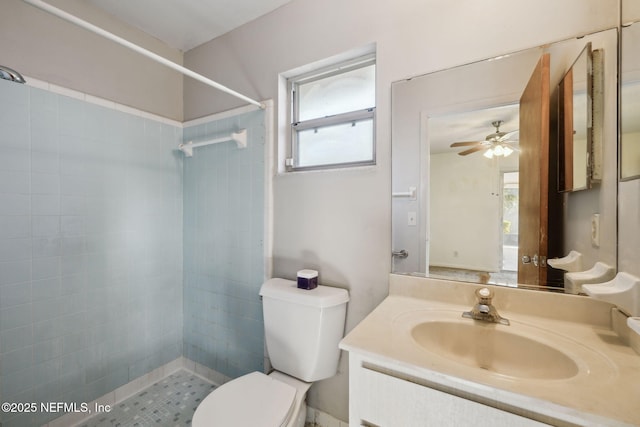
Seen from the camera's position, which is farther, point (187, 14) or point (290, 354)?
point (187, 14)

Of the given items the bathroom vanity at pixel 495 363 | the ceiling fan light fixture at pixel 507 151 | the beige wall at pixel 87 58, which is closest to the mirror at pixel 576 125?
the ceiling fan light fixture at pixel 507 151

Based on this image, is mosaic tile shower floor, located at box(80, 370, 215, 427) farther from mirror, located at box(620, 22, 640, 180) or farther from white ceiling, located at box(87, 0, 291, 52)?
white ceiling, located at box(87, 0, 291, 52)

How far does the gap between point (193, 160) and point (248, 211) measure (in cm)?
66

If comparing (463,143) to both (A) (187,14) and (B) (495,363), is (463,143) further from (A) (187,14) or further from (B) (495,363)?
(A) (187,14)

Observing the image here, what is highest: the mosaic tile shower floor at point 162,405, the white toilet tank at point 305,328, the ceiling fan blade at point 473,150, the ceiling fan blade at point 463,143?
the ceiling fan blade at point 463,143

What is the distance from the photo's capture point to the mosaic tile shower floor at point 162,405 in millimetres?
1502

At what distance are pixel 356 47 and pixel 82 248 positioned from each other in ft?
6.10

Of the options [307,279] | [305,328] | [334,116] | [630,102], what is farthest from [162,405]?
[630,102]

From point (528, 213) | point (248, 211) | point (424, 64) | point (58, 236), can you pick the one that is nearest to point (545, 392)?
point (528, 213)

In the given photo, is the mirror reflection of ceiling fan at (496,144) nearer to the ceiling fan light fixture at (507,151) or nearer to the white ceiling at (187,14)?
the ceiling fan light fixture at (507,151)

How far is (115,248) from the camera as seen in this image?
1.67 metres

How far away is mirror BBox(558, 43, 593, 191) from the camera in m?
0.92

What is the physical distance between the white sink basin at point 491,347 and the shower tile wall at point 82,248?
1.77 m

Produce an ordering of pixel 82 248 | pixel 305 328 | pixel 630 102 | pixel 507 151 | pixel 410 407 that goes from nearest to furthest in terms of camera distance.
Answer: pixel 410 407
pixel 630 102
pixel 507 151
pixel 305 328
pixel 82 248
